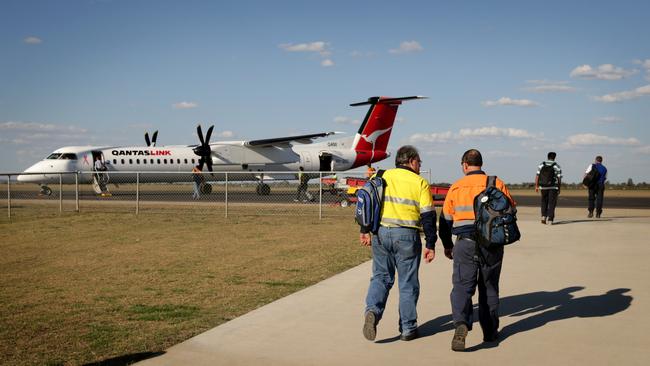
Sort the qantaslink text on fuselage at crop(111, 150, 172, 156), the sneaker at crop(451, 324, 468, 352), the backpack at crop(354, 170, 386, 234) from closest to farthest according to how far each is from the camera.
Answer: the sneaker at crop(451, 324, 468, 352)
the backpack at crop(354, 170, 386, 234)
the qantaslink text on fuselage at crop(111, 150, 172, 156)

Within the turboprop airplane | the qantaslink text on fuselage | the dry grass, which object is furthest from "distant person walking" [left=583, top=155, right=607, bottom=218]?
the qantaslink text on fuselage

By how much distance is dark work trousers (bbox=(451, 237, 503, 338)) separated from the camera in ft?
17.4

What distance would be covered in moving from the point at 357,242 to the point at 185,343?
7937mm

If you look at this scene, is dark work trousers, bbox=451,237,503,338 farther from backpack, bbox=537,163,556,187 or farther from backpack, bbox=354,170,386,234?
backpack, bbox=537,163,556,187

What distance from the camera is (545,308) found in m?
6.61

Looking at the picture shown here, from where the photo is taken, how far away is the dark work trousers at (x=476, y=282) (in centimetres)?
530

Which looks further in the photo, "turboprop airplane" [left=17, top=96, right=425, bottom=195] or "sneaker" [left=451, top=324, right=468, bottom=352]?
"turboprop airplane" [left=17, top=96, right=425, bottom=195]

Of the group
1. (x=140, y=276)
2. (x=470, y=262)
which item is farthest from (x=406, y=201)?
(x=140, y=276)

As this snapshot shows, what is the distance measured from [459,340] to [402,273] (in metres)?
0.77

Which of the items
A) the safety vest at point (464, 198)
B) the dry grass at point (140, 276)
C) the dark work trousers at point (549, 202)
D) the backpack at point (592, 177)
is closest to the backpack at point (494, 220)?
the safety vest at point (464, 198)

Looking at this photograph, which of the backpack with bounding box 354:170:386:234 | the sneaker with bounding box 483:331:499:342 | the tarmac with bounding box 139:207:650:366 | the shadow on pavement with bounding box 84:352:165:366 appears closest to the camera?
the shadow on pavement with bounding box 84:352:165:366

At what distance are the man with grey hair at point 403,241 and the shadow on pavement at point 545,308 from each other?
47 cm

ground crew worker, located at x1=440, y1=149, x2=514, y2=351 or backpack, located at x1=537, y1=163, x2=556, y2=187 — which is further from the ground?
backpack, located at x1=537, y1=163, x2=556, y2=187

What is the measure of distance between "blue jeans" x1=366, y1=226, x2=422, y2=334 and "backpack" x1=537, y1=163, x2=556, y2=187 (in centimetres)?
1132
